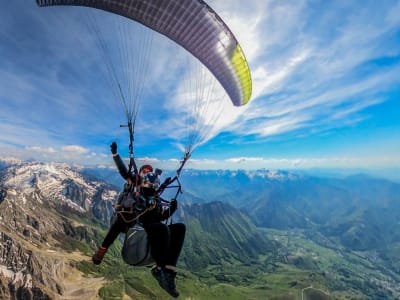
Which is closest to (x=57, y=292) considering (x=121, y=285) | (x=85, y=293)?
(x=85, y=293)

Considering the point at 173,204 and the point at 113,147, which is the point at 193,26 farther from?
the point at 173,204

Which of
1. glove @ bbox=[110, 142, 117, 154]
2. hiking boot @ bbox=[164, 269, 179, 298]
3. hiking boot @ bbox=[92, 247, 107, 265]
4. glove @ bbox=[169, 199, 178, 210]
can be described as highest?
glove @ bbox=[110, 142, 117, 154]

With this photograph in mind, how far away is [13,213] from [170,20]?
194921 millimetres

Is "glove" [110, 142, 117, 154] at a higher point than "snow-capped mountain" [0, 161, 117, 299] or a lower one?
higher

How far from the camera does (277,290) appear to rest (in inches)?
7106

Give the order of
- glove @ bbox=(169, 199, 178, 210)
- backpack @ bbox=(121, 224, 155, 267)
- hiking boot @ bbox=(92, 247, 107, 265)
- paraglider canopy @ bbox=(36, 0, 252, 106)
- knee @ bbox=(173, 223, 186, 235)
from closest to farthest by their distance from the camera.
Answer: backpack @ bbox=(121, 224, 155, 267) → knee @ bbox=(173, 223, 186, 235) → hiking boot @ bbox=(92, 247, 107, 265) → glove @ bbox=(169, 199, 178, 210) → paraglider canopy @ bbox=(36, 0, 252, 106)

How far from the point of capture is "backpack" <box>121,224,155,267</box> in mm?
8489

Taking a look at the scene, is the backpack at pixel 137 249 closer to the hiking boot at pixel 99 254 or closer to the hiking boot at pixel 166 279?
the hiking boot at pixel 166 279

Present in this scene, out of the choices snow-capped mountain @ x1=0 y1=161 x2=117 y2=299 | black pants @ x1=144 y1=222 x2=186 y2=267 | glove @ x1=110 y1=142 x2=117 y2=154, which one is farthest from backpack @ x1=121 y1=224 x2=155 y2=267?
snow-capped mountain @ x1=0 y1=161 x2=117 y2=299

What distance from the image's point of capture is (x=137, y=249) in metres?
8.59

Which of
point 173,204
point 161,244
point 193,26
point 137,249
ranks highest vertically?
point 193,26

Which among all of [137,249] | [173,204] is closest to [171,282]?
[137,249]

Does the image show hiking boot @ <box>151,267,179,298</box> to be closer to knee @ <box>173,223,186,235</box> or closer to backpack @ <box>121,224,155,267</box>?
backpack @ <box>121,224,155,267</box>

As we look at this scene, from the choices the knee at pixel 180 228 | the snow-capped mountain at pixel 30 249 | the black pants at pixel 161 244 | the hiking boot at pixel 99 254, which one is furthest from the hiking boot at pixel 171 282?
the snow-capped mountain at pixel 30 249
